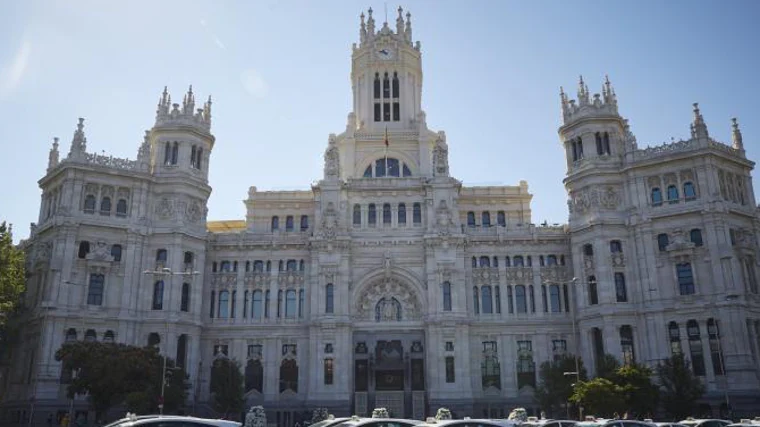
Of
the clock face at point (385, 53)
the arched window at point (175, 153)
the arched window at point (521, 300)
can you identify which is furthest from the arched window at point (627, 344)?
the arched window at point (175, 153)

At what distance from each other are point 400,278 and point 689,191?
95.5 feet

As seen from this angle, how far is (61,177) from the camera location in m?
63.5

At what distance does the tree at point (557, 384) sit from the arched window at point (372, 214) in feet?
75.9

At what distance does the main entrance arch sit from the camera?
2559 inches

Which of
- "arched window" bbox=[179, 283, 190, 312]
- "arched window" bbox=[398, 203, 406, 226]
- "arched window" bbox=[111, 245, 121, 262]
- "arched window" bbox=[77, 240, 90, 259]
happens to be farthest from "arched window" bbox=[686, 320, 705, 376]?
"arched window" bbox=[77, 240, 90, 259]

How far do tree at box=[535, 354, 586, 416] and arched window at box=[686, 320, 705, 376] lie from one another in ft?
32.0

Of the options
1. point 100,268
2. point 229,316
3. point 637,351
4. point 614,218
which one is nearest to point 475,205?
point 614,218

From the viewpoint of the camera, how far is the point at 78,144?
6406 cm

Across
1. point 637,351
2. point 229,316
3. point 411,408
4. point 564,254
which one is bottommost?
point 411,408

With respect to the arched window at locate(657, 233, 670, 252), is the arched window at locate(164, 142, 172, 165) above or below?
above

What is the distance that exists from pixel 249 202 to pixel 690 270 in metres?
46.9

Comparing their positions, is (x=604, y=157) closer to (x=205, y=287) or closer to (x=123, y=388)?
(x=205, y=287)

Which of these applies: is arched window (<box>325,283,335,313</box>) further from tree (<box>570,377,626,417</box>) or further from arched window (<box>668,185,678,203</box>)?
arched window (<box>668,185,678,203</box>)

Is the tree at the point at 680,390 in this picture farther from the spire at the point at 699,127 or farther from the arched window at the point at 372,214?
the arched window at the point at 372,214
